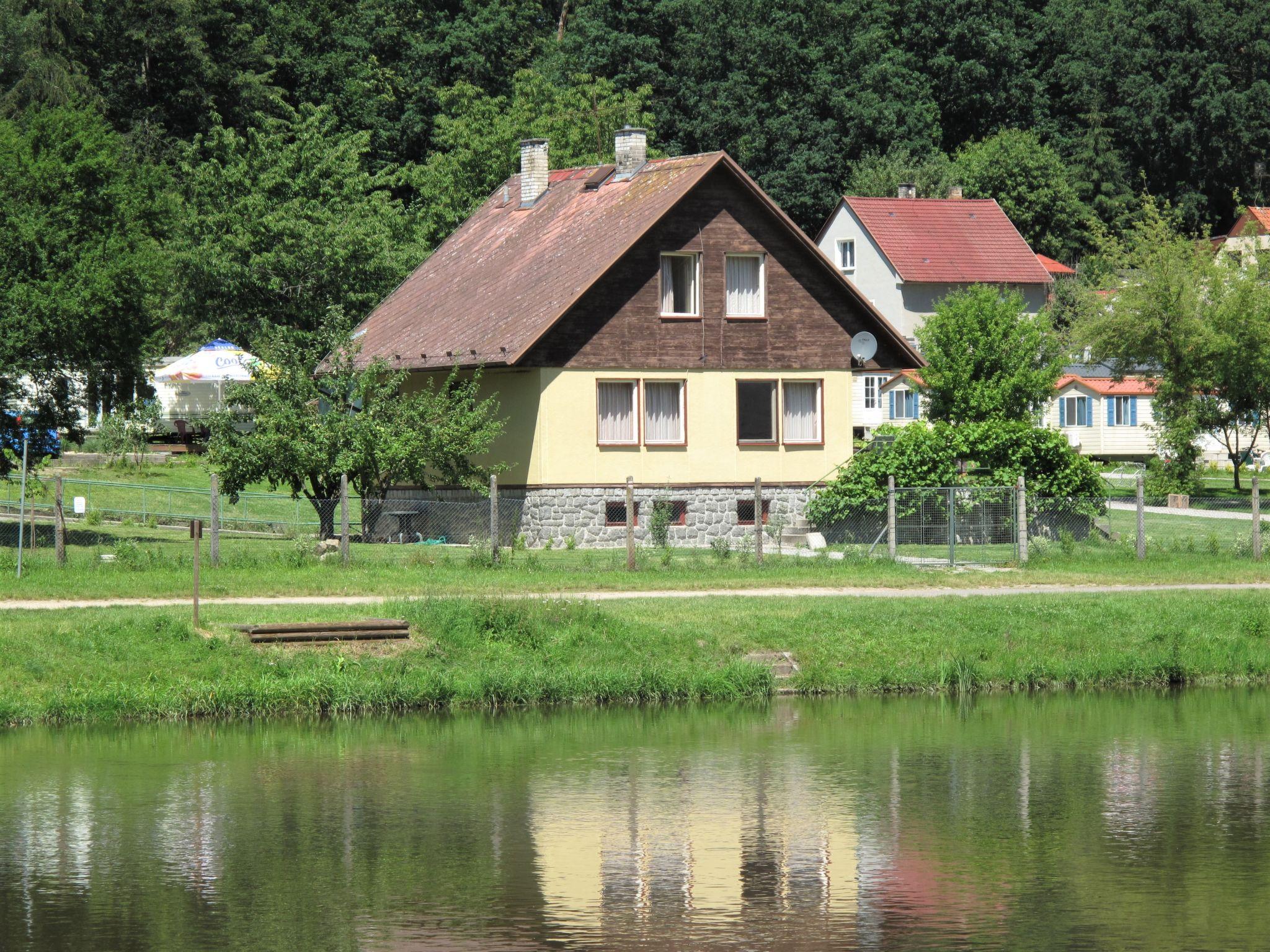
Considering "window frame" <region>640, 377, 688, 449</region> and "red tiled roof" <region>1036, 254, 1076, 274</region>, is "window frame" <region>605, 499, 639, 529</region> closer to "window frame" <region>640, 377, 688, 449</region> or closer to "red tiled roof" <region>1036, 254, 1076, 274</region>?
"window frame" <region>640, 377, 688, 449</region>

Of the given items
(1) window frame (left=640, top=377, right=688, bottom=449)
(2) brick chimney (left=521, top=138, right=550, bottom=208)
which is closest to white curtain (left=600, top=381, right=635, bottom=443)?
(1) window frame (left=640, top=377, right=688, bottom=449)

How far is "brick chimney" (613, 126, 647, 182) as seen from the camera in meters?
46.2

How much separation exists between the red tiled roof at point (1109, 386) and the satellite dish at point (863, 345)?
1225 inches

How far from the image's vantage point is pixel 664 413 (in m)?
42.5

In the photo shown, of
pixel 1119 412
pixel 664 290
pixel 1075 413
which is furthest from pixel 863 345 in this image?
pixel 1119 412

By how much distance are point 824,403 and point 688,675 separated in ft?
66.6

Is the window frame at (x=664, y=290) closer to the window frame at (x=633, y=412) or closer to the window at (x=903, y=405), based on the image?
the window frame at (x=633, y=412)

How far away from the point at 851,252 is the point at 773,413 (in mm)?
44999

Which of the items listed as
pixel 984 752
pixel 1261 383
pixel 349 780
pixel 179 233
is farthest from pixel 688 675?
pixel 179 233

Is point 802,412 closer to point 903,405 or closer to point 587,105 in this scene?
point 903,405

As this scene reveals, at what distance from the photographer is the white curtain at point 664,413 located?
139 feet

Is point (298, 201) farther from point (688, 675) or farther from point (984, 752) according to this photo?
point (984, 752)

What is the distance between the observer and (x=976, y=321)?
2121 inches

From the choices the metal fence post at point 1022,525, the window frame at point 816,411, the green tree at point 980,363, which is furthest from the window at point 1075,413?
the metal fence post at point 1022,525
